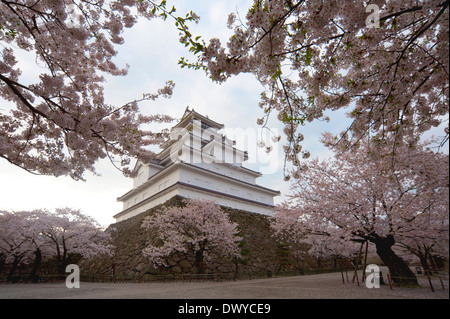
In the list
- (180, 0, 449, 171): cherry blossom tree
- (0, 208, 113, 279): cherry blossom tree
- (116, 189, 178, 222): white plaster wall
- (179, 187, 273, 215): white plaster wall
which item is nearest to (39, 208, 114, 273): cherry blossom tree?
(0, 208, 113, 279): cherry blossom tree

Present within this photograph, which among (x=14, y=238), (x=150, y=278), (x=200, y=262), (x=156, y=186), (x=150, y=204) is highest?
(x=156, y=186)

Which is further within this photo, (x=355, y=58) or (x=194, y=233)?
(x=194, y=233)

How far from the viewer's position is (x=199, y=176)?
18.6 meters

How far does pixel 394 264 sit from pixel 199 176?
13913mm

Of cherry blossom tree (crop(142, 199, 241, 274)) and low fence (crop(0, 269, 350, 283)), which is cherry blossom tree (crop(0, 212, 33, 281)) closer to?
low fence (crop(0, 269, 350, 283))

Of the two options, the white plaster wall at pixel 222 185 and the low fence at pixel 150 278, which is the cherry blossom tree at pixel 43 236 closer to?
the low fence at pixel 150 278

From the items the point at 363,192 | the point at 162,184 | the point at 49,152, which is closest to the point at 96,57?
the point at 49,152

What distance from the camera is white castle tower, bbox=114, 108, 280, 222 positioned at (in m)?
17.8

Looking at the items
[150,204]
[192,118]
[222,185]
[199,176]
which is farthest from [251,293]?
[192,118]

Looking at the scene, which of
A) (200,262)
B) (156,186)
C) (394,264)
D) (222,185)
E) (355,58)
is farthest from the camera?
(222,185)

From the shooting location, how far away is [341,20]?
3.01 m

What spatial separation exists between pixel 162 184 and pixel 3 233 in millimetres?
10287

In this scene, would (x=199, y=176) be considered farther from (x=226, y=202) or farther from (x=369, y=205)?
(x=369, y=205)
